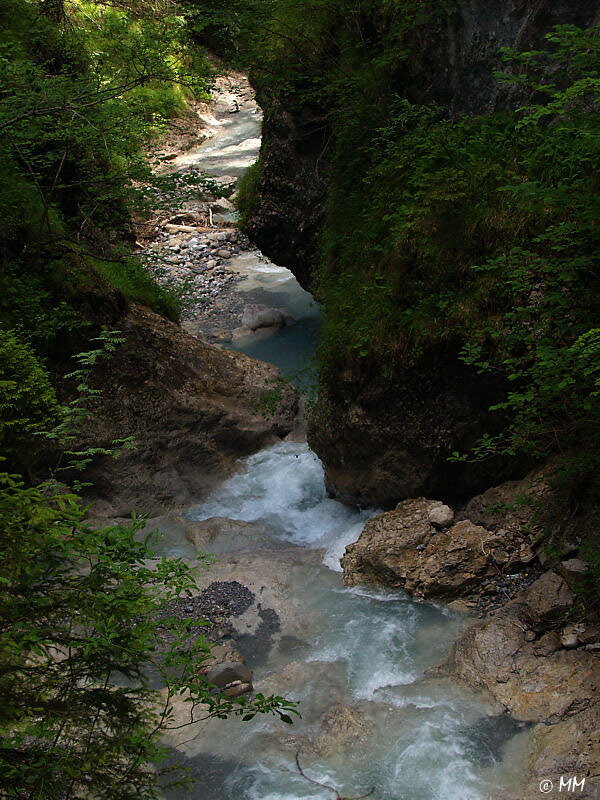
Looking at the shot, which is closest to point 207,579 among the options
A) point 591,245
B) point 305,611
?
point 305,611

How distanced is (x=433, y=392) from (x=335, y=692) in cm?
342

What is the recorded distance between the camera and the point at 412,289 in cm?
721

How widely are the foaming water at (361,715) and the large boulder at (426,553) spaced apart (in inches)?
7.5

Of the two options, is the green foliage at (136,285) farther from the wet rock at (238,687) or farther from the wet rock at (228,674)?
the wet rock at (238,687)

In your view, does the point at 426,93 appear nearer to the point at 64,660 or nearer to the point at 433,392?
the point at 433,392

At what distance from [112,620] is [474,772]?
3308 millimetres

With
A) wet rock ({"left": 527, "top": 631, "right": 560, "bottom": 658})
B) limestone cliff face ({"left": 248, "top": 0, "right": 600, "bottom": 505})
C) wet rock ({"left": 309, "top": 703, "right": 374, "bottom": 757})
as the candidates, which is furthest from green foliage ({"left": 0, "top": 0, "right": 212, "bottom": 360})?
wet rock ({"left": 527, "top": 631, "right": 560, "bottom": 658})

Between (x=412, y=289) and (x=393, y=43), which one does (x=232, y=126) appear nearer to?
(x=393, y=43)

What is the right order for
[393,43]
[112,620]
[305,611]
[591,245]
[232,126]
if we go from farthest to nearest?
1. [232,126]
2. [393,43]
3. [305,611]
4. [591,245]
5. [112,620]

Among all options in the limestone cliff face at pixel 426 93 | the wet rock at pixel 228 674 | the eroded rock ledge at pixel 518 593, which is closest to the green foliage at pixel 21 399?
the wet rock at pixel 228 674

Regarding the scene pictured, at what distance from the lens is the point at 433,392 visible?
721cm

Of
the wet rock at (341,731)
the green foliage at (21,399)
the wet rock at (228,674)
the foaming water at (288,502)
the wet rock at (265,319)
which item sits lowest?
the foaming water at (288,502)

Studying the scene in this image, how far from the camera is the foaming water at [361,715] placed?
462 centimetres

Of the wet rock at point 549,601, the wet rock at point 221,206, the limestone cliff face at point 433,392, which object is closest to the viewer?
the wet rock at point 549,601
